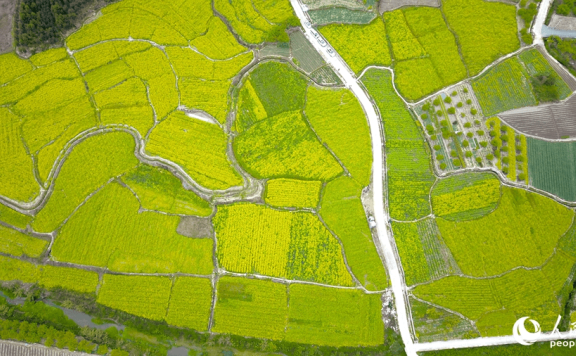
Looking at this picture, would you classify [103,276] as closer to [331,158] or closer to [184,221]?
[184,221]

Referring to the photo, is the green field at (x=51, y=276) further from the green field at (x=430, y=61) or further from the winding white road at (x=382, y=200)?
the green field at (x=430, y=61)

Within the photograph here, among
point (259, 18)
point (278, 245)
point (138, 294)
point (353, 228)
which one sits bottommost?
point (138, 294)

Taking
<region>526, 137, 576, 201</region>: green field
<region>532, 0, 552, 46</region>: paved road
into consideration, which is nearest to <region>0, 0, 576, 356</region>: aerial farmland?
<region>526, 137, 576, 201</region>: green field

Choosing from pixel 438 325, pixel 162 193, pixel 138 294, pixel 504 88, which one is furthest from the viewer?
pixel 504 88

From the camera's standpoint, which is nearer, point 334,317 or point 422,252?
point 334,317

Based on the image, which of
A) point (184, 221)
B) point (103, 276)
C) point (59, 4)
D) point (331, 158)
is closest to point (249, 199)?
point (184, 221)

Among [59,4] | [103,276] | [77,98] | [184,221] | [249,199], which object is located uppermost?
[59,4]

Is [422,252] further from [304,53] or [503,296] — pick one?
[304,53]

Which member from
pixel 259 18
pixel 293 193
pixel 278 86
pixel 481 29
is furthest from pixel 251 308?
pixel 481 29
